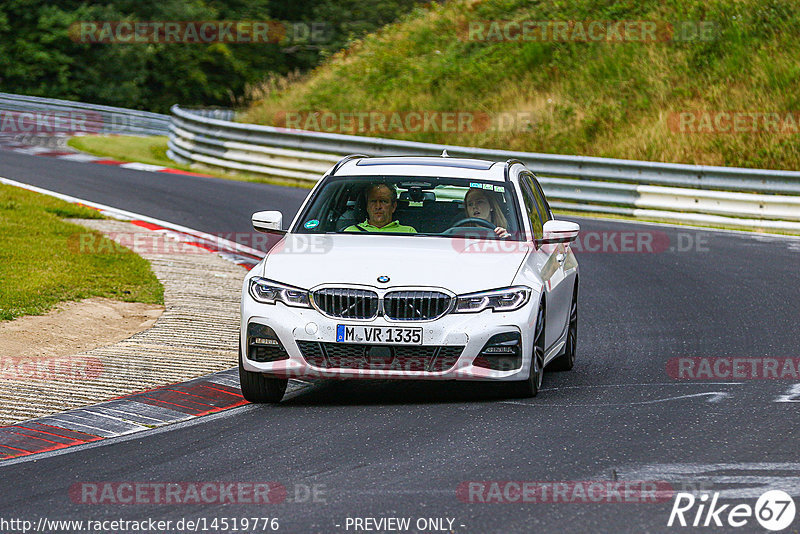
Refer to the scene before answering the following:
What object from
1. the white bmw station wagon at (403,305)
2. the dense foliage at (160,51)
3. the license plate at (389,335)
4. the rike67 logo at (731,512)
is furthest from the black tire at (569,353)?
the dense foliage at (160,51)

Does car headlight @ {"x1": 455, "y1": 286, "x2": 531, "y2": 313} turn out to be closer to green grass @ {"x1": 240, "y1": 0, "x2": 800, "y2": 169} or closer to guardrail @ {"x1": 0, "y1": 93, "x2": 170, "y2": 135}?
green grass @ {"x1": 240, "y1": 0, "x2": 800, "y2": 169}

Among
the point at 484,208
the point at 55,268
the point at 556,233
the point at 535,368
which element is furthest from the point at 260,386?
the point at 55,268

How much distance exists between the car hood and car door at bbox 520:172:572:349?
341 mm

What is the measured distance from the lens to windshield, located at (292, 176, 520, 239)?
9297 millimetres

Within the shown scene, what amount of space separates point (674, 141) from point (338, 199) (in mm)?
17254

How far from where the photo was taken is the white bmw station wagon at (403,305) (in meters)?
8.07

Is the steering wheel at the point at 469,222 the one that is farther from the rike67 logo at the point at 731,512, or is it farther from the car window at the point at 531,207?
the rike67 logo at the point at 731,512

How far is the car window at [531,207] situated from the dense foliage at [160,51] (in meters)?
30.4

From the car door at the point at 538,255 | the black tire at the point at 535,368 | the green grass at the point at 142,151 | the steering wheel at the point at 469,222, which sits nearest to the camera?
the black tire at the point at 535,368

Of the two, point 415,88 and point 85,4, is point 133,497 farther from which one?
point 85,4

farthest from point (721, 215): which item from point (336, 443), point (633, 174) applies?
point (336, 443)

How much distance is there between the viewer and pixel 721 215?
2119cm

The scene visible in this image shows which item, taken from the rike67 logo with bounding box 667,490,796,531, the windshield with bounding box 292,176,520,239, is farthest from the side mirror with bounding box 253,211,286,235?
the rike67 logo with bounding box 667,490,796,531

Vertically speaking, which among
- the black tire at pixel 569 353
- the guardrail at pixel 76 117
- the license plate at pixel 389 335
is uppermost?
the license plate at pixel 389 335
